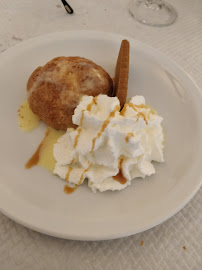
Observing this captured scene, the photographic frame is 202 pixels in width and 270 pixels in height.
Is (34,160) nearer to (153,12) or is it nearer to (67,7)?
(67,7)

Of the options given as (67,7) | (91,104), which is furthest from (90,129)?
(67,7)

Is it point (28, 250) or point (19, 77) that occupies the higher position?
point (19, 77)

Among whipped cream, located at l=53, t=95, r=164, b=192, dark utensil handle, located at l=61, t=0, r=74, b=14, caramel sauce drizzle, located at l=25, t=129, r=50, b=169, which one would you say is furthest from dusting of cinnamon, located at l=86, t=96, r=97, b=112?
dark utensil handle, located at l=61, t=0, r=74, b=14

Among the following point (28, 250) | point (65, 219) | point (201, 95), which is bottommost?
point (28, 250)

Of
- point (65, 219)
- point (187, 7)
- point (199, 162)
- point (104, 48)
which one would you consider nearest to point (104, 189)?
point (65, 219)

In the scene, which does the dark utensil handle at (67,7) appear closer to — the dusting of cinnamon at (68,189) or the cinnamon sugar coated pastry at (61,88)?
the cinnamon sugar coated pastry at (61,88)

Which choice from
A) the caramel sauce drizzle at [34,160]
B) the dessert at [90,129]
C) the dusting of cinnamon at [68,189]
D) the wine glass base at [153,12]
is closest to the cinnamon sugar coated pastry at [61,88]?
the dessert at [90,129]

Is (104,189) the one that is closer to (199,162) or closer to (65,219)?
(65,219)

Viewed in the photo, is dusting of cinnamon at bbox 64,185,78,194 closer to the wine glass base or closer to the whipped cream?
the whipped cream
